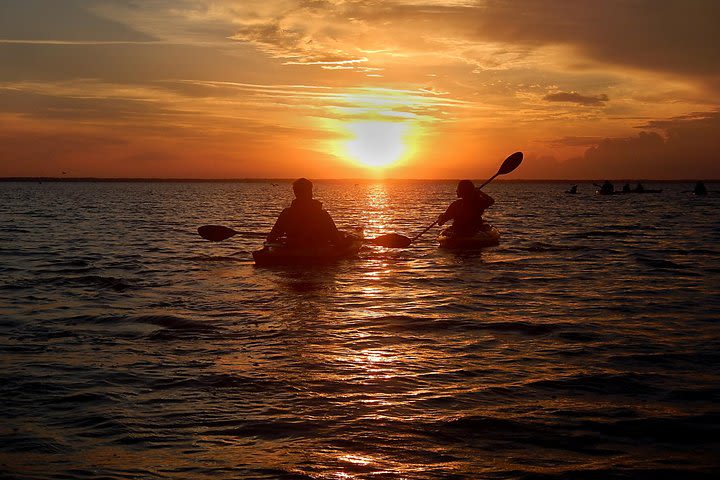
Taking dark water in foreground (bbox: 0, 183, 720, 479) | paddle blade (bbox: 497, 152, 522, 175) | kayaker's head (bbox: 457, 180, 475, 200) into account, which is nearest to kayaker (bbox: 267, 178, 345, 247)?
dark water in foreground (bbox: 0, 183, 720, 479)

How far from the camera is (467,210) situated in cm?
2238

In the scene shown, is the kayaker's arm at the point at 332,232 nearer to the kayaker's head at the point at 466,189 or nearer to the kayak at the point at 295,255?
the kayak at the point at 295,255

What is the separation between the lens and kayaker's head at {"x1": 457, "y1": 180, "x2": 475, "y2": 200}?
2141 centimetres

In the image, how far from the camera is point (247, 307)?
43.0ft

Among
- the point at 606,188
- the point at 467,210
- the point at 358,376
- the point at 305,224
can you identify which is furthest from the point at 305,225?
the point at 606,188

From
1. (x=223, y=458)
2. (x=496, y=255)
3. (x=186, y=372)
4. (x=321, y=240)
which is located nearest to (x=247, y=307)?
(x=186, y=372)

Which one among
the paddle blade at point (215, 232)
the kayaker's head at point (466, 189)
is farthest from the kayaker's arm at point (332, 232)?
the kayaker's head at point (466, 189)

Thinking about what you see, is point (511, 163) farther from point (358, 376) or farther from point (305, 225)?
point (358, 376)

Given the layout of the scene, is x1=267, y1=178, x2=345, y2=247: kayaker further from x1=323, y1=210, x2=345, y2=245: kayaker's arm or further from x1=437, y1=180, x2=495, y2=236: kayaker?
Result: x1=437, y1=180, x2=495, y2=236: kayaker

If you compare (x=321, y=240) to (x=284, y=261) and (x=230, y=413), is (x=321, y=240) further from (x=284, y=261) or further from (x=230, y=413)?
(x=230, y=413)

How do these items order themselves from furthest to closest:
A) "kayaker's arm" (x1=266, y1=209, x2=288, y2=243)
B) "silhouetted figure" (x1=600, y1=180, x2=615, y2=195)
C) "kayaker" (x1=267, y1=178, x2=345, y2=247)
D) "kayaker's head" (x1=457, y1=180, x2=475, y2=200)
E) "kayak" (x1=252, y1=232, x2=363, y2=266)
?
"silhouetted figure" (x1=600, y1=180, x2=615, y2=195), "kayaker's head" (x1=457, y1=180, x2=475, y2=200), "kayaker's arm" (x1=266, y1=209, x2=288, y2=243), "kayak" (x1=252, y1=232, x2=363, y2=266), "kayaker" (x1=267, y1=178, x2=345, y2=247)

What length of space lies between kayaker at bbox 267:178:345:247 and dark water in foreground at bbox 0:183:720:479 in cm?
151

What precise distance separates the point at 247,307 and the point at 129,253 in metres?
11.6

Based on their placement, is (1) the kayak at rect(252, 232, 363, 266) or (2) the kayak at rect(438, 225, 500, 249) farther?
(2) the kayak at rect(438, 225, 500, 249)
